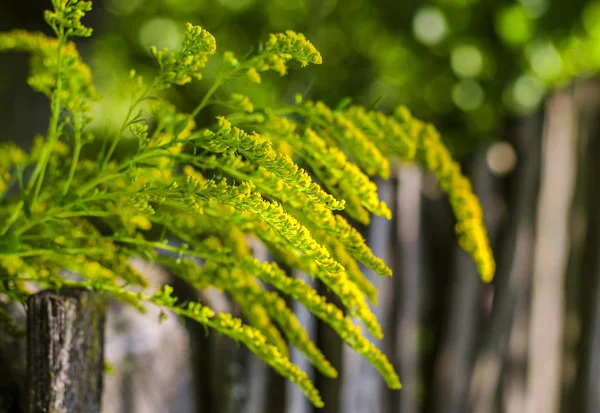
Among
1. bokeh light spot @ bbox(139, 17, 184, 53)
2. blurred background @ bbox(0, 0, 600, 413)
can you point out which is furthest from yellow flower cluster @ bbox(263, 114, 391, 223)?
bokeh light spot @ bbox(139, 17, 184, 53)

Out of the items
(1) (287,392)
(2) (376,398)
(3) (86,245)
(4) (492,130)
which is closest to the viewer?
(3) (86,245)

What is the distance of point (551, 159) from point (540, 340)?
501 mm

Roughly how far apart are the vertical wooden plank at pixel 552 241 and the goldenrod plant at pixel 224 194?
1.05 metres

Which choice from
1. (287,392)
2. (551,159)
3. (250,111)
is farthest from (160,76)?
(551,159)

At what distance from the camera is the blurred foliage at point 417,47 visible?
1779 mm

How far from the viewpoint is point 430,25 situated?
1.90m

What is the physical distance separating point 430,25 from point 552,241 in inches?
29.8

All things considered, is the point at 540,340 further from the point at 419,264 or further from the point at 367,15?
the point at 367,15

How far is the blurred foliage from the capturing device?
1779mm

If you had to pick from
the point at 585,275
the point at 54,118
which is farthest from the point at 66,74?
the point at 585,275

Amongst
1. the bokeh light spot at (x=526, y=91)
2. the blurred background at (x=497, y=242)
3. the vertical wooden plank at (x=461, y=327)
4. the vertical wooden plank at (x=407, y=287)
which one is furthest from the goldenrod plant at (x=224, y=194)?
the bokeh light spot at (x=526, y=91)

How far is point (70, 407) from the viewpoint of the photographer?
2.01ft

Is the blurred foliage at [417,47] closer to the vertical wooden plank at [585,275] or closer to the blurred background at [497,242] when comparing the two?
the blurred background at [497,242]

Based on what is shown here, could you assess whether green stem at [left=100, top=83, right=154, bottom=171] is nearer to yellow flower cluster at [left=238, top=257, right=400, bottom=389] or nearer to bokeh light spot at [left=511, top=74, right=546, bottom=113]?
yellow flower cluster at [left=238, top=257, right=400, bottom=389]
